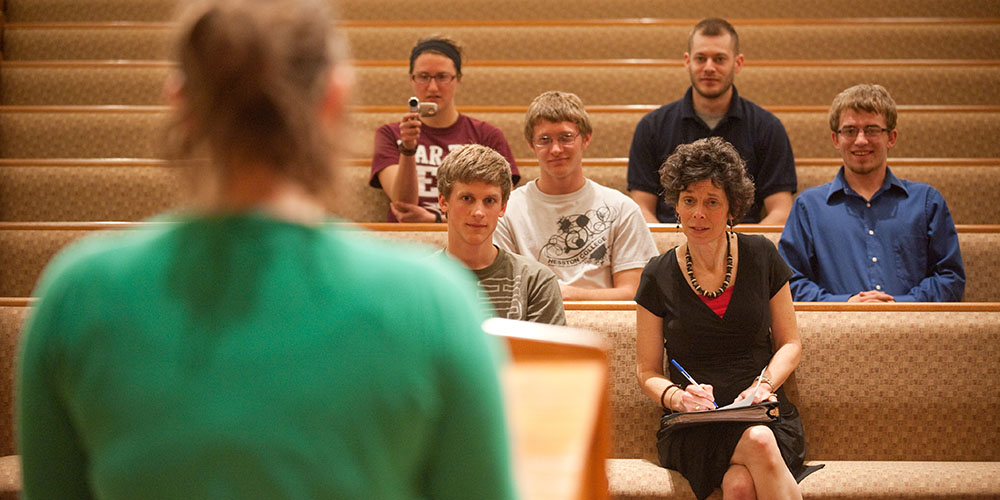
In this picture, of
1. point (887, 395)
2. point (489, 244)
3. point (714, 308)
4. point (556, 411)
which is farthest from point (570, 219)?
point (556, 411)

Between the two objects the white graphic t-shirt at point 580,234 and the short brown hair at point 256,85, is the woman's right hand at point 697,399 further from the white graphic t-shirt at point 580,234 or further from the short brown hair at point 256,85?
the short brown hair at point 256,85

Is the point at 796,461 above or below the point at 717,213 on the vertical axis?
below

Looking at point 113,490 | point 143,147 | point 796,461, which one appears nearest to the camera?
point 113,490

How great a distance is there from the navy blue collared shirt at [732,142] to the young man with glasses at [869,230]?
192mm

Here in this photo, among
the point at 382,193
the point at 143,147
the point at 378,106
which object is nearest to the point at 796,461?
the point at 382,193

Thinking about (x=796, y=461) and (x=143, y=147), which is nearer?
(x=796, y=461)

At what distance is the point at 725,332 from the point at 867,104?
0.68m

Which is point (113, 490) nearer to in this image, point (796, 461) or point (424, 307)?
point (424, 307)

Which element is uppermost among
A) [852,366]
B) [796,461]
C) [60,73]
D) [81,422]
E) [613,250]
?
[60,73]

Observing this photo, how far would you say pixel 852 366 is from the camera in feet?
5.17

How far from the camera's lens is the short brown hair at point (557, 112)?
1866 mm

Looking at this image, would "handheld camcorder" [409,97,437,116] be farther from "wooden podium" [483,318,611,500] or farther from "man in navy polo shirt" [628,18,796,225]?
"wooden podium" [483,318,611,500]

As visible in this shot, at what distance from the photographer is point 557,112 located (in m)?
1.87

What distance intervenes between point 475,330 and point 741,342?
3.97 ft
